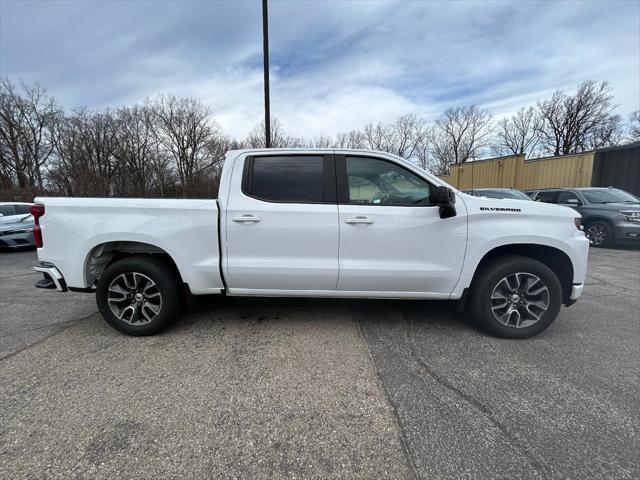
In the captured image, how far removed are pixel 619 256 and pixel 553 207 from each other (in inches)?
284

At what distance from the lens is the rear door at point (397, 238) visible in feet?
9.75

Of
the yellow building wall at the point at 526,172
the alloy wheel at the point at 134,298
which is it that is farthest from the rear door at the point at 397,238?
the yellow building wall at the point at 526,172

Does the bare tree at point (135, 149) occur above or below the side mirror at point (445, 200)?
above

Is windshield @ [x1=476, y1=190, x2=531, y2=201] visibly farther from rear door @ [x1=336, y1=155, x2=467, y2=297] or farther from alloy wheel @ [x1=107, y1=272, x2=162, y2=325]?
alloy wheel @ [x1=107, y1=272, x2=162, y2=325]

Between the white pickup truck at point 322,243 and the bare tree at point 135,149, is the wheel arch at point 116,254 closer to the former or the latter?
the white pickup truck at point 322,243

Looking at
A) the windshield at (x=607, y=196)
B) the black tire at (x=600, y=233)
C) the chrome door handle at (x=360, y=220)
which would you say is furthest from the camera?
the windshield at (x=607, y=196)

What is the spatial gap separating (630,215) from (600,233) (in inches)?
32.1

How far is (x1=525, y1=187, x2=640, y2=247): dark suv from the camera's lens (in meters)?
8.57

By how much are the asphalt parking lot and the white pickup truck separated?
446 millimetres

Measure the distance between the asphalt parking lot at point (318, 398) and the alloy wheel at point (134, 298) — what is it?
0.26 m

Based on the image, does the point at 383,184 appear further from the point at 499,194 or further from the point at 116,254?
the point at 499,194

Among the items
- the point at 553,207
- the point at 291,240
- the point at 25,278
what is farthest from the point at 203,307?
the point at 25,278

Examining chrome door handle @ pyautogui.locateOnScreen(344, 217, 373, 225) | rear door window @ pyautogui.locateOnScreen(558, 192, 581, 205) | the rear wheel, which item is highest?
rear door window @ pyautogui.locateOnScreen(558, 192, 581, 205)

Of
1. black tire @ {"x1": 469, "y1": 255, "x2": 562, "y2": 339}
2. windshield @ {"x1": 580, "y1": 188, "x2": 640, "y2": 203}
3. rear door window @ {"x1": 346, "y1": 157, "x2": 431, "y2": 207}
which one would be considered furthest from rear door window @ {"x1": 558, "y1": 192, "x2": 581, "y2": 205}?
rear door window @ {"x1": 346, "y1": 157, "x2": 431, "y2": 207}
